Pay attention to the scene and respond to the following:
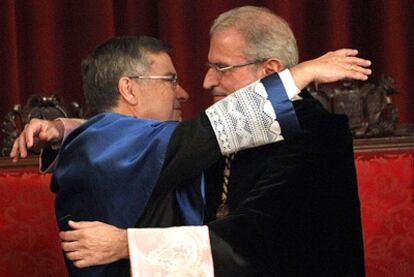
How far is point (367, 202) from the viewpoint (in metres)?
2.92

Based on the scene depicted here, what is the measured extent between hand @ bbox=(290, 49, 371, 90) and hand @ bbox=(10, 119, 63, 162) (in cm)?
64

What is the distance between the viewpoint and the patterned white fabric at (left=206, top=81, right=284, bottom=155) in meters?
2.18

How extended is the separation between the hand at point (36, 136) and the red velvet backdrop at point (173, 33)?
992mm

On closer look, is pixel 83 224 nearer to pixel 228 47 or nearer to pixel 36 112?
pixel 228 47

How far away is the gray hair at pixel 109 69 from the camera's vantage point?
2.42 meters

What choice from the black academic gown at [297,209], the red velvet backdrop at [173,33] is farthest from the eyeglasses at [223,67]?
the red velvet backdrop at [173,33]

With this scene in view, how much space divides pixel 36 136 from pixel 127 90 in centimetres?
25

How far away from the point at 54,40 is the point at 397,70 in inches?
46.5

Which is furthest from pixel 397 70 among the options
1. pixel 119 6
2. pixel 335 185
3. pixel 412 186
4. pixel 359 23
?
pixel 335 185

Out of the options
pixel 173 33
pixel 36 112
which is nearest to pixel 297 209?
pixel 36 112

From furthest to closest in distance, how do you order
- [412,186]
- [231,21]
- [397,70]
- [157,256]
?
[397,70] → [412,186] → [231,21] → [157,256]

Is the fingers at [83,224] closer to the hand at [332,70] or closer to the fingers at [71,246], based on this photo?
the fingers at [71,246]

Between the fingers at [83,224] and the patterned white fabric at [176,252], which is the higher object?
the fingers at [83,224]

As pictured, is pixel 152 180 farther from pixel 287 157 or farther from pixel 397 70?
pixel 397 70
